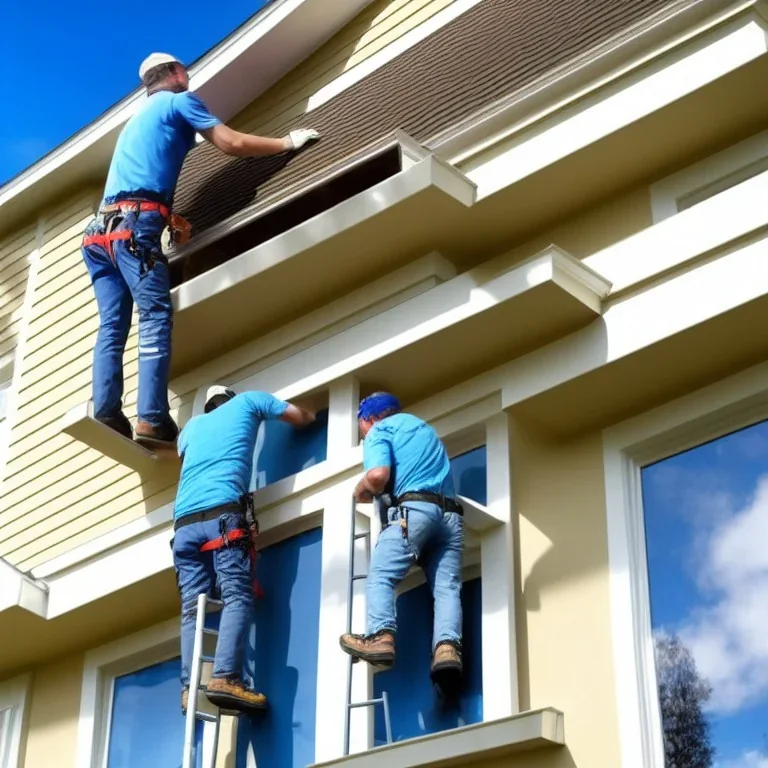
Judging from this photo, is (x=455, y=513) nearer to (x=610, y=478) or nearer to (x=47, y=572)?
(x=610, y=478)

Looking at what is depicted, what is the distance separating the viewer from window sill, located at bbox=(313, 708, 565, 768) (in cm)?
583

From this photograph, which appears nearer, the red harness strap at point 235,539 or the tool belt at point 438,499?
the tool belt at point 438,499

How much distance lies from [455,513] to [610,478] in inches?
27.2

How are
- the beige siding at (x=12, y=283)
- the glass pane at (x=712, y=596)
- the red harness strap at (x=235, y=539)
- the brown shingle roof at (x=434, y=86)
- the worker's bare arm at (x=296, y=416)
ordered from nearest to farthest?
1. the glass pane at (x=712, y=596)
2. the red harness strap at (x=235, y=539)
3. the worker's bare arm at (x=296, y=416)
4. the brown shingle roof at (x=434, y=86)
5. the beige siding at (x=12, y=283)

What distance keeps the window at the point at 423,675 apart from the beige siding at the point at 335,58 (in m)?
4.55

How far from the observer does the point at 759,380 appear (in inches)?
255

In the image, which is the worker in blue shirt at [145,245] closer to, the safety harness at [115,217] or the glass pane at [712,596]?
the safety harness at [115,217]

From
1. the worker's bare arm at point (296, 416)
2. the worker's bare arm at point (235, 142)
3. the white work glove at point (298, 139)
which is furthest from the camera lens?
the white work glove at point (298, 139)

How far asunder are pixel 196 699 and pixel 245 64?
18.2 ft

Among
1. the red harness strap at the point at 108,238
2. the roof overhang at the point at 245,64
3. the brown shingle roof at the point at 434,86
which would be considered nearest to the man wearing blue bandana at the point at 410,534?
the brown shingle roof at the point at 434,86

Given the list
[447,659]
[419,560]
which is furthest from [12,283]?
[447,659]

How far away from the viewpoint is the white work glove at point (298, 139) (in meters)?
9.14

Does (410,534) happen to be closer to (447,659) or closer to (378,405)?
(447,659)

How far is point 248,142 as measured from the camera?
8.81 meters
